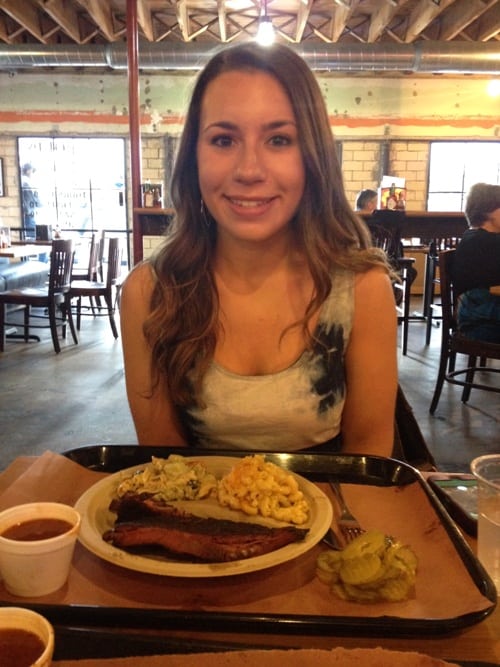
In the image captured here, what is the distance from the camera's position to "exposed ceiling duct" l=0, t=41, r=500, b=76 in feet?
21.4

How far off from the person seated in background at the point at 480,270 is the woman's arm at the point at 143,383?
2586 mm

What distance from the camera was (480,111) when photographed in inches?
332

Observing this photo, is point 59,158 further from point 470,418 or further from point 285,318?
point 285,318

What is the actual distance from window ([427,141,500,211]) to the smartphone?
27.3ft

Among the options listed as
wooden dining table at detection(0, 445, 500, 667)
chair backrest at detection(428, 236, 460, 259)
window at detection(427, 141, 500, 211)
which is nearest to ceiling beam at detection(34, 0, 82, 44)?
chair backrest at detection(428, 236, 460, 259)

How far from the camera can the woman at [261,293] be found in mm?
1234

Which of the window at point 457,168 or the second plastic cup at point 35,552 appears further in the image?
the window at point 457,168

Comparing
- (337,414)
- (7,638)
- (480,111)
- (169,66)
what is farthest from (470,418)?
(480,111)

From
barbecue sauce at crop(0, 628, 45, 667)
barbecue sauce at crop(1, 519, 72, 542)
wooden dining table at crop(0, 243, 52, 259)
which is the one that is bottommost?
barbecue sauce at crop(1, 519, 72, 542)

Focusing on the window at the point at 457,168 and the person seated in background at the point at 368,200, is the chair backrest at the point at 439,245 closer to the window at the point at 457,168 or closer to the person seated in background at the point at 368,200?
the person seated in background at the point at 368,200

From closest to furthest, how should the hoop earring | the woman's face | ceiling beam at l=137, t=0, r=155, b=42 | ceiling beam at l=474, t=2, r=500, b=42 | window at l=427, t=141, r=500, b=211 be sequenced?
1. the woman's face
2. the hoop earring
3. ceiling beam at l=137, t=0, r=155, b=42
4. ceiling beam at l=474, t=2, r=500, b=42
5. window at l=427, t=141, r=500, b=211

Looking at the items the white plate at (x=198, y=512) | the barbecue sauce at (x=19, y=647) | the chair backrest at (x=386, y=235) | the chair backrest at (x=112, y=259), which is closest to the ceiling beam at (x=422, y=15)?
the chair backrest at (x=386, y=235)

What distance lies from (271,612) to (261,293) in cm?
85

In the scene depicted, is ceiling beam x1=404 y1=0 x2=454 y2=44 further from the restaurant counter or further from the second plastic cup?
the second plastic cup
